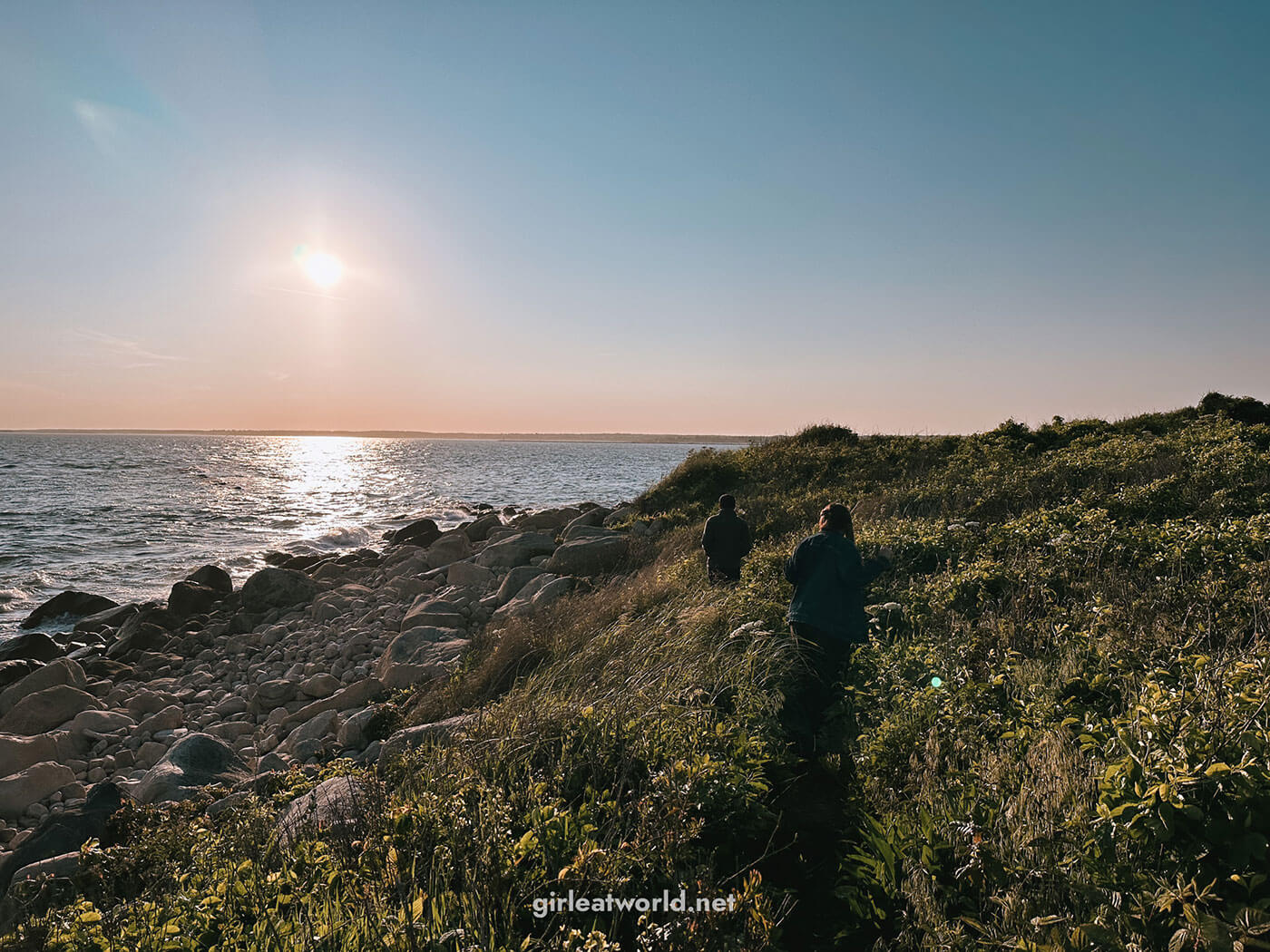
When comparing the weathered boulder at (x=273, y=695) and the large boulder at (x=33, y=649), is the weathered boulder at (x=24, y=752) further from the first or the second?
the large boulder at (x=33, y=649)

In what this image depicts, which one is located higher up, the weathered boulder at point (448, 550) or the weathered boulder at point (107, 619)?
the weathered boulder at point (448, 550)

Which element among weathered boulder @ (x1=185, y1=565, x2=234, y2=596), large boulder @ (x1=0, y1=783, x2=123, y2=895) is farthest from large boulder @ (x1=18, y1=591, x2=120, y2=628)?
large boulder @ (x1=0, y1=783, x2=123, y2=895)

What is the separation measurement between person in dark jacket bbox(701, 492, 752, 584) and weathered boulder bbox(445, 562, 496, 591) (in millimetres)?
7762

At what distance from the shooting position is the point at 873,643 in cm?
600

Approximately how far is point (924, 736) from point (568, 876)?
2689 millimetres

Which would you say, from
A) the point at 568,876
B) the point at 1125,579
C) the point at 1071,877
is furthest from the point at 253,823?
the point at 1125,579

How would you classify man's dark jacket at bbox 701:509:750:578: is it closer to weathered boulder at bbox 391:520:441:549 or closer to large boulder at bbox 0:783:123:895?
large boulder at bbox 0:783:123:895

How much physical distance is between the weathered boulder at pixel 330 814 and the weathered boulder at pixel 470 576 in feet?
34.9

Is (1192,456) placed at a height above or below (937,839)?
above

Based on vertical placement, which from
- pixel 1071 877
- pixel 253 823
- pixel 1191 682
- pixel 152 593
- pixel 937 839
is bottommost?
pixel 152 593

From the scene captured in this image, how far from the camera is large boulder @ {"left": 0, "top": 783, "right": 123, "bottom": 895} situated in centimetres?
585

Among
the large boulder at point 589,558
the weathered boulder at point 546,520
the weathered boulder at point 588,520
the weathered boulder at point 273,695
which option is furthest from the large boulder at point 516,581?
the weathered boulder at point 546,520

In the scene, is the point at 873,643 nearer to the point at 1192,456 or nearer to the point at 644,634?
the point at 644,634

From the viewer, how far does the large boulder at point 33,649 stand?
12883 millimetres
